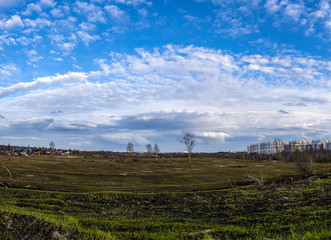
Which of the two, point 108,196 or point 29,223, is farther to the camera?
point 108,196

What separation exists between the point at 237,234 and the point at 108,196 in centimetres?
1791

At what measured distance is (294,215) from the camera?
13.5 meters

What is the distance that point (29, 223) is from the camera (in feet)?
29.0

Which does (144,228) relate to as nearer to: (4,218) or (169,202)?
(4,218)

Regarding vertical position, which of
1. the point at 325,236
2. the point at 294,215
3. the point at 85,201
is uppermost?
the point at 325,236

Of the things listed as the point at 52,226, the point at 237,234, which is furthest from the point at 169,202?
the point at 52,226

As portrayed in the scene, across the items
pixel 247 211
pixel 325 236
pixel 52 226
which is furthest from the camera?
pixel 247 211

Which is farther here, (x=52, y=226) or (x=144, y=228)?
(x=144, y=228)

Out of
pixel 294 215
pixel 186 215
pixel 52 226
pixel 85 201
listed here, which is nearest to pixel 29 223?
pixel 52 226

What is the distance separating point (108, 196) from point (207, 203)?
10095 millimetres

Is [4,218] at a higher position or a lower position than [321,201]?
higher

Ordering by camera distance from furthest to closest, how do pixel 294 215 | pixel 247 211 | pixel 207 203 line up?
pixel 207 203 → pixel 247 211 → pixel 294 215

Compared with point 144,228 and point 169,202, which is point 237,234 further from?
point 169,202

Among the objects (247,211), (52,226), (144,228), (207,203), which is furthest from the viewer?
(207,203)
